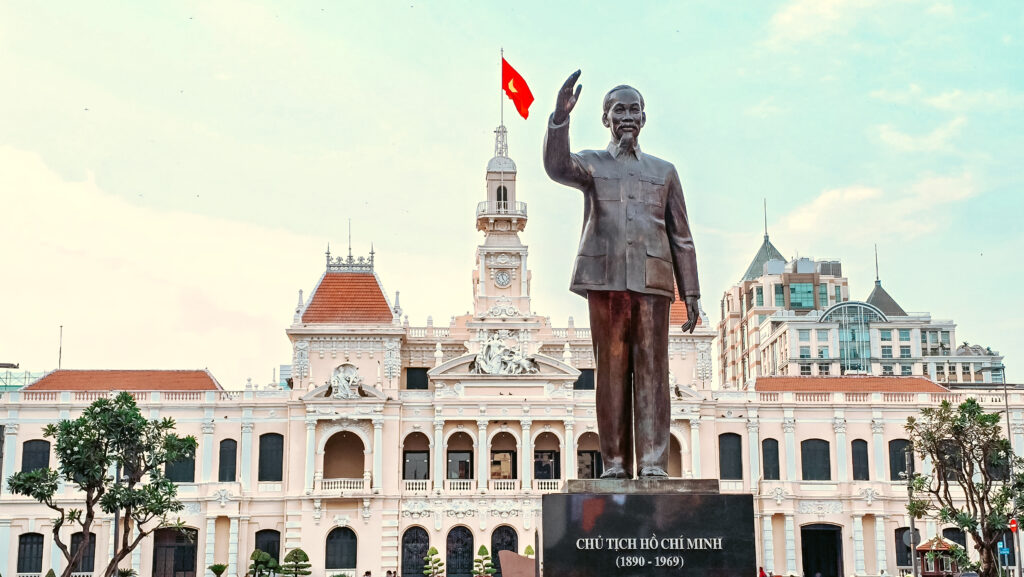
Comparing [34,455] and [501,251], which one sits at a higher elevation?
[501,251]

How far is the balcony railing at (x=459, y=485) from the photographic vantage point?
5384 cm

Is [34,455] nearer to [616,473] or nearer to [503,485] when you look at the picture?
[503,485]

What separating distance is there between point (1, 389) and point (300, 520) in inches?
1063

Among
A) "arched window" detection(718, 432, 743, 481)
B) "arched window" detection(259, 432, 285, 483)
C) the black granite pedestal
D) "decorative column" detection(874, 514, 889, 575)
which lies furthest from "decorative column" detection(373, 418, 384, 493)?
the black granite pedestal

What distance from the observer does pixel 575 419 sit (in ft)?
180

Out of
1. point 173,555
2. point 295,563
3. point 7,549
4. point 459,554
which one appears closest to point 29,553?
point 7,549

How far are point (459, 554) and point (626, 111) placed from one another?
1742 inches

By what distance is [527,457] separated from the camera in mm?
54000

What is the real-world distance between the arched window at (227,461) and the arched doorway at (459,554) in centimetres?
1061

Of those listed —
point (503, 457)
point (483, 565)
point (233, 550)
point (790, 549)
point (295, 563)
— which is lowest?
point (483, 565)

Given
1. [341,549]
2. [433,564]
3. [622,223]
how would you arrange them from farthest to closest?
[341,549] < [433,564] < [622,223]

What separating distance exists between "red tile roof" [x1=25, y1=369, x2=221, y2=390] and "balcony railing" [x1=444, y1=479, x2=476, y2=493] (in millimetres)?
13879

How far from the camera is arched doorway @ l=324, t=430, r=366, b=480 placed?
56.3 m

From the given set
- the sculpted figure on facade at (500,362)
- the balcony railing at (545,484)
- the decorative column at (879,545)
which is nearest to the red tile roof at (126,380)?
the sculpted figure on facade at (500,362)
